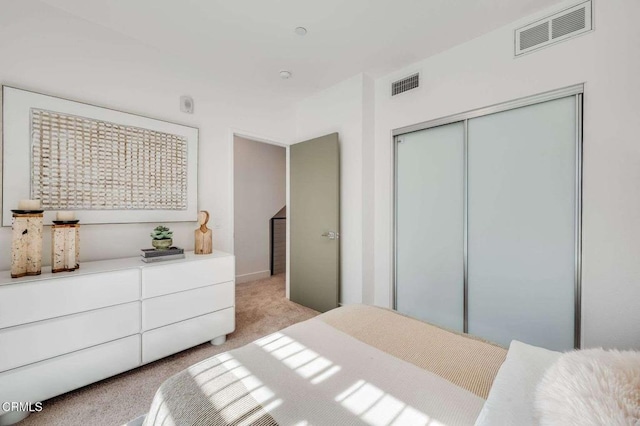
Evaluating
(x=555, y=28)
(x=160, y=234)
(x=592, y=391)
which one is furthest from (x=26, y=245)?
(x=555, y=28)

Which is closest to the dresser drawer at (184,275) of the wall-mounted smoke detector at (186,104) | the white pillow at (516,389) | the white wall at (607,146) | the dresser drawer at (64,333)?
the dresser drawer at (64,333)

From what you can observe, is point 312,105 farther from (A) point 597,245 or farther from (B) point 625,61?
(A) point 597,245

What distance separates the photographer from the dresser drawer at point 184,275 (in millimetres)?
1918

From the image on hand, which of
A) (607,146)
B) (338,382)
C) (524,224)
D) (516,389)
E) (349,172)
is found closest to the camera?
(516,389)

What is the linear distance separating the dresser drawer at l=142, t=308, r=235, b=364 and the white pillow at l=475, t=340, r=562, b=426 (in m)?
2.12

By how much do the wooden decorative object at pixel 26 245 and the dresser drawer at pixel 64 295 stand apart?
5.9 inches

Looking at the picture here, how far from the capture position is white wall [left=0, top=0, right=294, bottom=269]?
1.78 m

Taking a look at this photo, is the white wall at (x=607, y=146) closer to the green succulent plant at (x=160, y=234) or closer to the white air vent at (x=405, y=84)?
the white air vent at (x=405, y=84)

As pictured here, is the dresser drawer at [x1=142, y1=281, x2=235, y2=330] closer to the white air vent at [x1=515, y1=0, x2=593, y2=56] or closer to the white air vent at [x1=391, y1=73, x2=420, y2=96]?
the white air vent at [x1=391, y1=73, x2=420, y2=96]

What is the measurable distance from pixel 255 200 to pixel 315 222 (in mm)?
1788

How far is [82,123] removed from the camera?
1.97 metres

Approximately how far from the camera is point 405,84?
8.83ft

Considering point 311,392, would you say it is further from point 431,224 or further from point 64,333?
point 431,224

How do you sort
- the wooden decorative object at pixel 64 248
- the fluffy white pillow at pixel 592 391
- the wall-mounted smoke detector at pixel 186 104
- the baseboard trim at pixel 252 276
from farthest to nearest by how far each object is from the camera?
the baseboard trim at pixel 252 276
the wall-mounted smoke detector at pixel 186 104
the wooden decorative object at pixel 64 248
the fluffy white pillow at pixel 592 391
